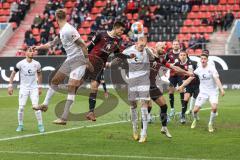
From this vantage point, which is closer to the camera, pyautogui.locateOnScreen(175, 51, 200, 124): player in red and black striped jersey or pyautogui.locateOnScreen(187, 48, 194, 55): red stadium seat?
pyautogui.locateOnScreen(175, 51, 200, 124): player in red and black striped jersey

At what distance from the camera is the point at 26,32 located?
4772cm

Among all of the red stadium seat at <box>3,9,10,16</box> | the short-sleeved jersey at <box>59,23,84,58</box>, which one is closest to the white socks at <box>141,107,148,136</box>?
the short-sleeved jersey at <box>59,23,84,58</box>

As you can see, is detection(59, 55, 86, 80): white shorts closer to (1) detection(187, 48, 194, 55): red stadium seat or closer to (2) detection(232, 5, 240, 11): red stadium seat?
(1) detection(187, 48, 194, 55): red stadium seat

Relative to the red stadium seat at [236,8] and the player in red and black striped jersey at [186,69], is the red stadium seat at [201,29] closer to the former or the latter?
the red stadium seat at [236,8]

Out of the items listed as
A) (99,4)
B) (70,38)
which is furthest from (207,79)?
(99,4)

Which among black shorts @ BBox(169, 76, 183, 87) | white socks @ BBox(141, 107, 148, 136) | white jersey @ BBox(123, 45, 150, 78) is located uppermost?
white jersey @ BBox(123, 45, 150, 78)

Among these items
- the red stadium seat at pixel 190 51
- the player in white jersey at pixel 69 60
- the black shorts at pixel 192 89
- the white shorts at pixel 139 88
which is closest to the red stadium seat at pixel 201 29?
the red stadium seat at pixel 190 51

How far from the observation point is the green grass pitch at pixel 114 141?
14648mm

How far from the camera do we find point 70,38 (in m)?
15.9

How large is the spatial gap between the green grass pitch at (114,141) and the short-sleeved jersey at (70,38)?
92.7 inches

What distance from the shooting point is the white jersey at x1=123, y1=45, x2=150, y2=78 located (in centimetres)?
1677

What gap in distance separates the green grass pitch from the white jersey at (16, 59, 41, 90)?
4.50ft

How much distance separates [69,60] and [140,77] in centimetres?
199

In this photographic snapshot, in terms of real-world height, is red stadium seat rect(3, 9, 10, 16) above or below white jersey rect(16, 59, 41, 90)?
above
